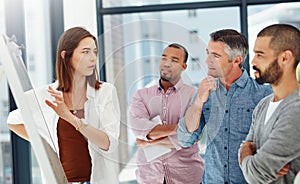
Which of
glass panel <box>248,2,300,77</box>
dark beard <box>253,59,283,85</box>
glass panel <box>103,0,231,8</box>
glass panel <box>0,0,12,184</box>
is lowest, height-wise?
glass panel <box>0,0,12,184</box>

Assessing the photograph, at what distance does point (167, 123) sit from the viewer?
2088mm

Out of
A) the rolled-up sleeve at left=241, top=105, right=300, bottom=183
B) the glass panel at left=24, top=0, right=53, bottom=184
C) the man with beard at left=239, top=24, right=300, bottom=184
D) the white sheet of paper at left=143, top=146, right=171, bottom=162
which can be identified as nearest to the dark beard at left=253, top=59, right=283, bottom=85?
the man with beard at left=239, top=24, right=300, bottom=184

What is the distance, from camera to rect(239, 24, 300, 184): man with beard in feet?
6.17

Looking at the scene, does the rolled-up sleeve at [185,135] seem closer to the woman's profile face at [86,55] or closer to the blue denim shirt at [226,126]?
the blue denim shirt at [226,126]

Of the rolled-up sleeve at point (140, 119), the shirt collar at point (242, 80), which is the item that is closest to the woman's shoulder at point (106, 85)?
the rolled-up sleeve at point (140, 119)

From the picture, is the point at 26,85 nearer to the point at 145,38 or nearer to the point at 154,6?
the point at 145,38

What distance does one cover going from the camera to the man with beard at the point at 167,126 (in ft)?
6.82

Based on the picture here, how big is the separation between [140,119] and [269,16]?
2.43ft

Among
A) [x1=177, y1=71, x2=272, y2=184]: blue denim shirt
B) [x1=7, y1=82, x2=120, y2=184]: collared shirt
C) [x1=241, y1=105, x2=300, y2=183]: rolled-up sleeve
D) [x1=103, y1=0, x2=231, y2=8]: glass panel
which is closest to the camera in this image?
[x1=241, y1=105, x2=300, y2=183]: rolled-up sleeve

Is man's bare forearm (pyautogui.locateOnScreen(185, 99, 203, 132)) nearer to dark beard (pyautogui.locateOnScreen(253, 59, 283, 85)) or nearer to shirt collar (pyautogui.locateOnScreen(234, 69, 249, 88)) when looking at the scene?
shirt collar (pyautogui.locateOnScreen(234, 69, 249, 88))

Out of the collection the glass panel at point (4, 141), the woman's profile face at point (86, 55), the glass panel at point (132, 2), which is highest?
the glass panel at point (132, 2)

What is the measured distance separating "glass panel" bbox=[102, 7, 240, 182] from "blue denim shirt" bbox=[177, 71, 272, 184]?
0.08m

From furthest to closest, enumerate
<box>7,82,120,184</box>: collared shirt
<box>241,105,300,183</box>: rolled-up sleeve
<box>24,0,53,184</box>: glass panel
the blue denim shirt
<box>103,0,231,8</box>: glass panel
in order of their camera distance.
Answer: <box>24,0,53,184</box>: glass panel, <box>103,0,231,8</box>: glass panel, <box>7,82,120,184</box>: collared shirt, the blue denim shirt, <box>241,105,300,183</box>: rolled-up sleeve

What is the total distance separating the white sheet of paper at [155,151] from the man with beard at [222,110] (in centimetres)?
9
